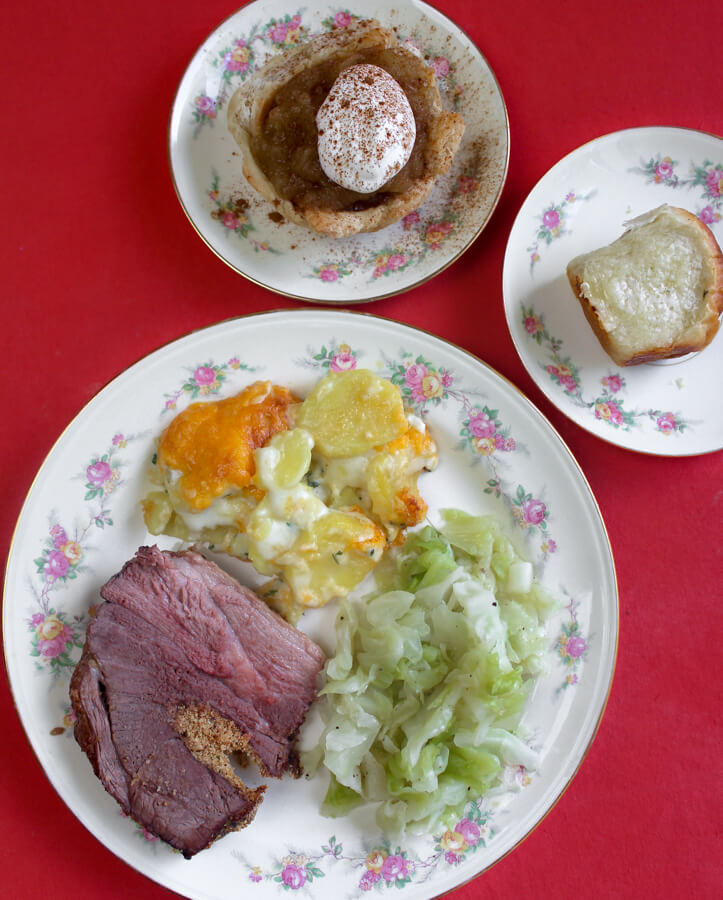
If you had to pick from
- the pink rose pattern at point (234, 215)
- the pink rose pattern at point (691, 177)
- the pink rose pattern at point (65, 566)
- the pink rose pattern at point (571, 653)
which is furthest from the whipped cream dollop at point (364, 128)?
the pink rose pattern at point (571, 653)

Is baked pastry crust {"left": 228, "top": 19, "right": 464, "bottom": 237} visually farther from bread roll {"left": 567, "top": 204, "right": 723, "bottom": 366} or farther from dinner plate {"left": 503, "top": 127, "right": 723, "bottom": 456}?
bread roll {"left": 567, "top": 204, "right": 723, "bottom": 366}

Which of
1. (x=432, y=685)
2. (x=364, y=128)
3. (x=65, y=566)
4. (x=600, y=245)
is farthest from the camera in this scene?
(x=600, y=245)

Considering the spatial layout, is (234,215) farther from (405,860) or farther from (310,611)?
(405,860)

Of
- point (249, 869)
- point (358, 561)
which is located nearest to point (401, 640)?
point (358, 561)

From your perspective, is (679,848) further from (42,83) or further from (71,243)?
(42,83)

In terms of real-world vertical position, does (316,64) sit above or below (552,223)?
above

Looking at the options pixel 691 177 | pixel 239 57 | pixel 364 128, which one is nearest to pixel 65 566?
pixel 364 128

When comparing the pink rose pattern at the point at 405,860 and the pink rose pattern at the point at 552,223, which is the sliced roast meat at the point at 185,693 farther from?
the pink rose pattern at the point at 552,223
